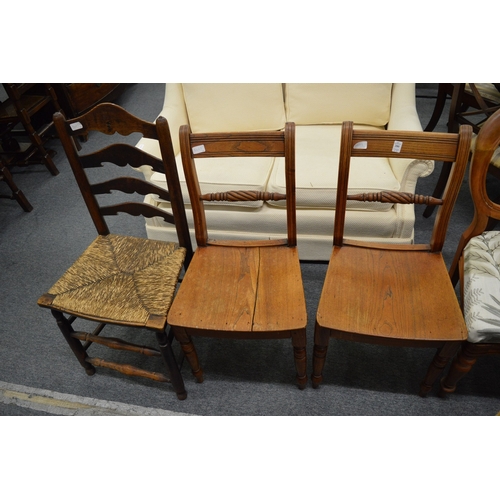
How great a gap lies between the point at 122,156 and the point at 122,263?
0.40 metres

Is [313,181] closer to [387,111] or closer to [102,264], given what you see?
[387,111]

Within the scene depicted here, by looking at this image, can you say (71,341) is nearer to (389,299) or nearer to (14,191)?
(389,299)

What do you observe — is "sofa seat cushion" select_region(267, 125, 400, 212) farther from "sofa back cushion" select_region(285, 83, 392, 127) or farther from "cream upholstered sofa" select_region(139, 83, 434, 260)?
"sofa back cushion" select_region(285, 83, 392, 127)

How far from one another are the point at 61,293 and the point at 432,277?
1.28 metres

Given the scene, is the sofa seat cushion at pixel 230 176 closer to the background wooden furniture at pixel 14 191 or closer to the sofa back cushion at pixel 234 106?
the sofa back cushion at pixel 234 106

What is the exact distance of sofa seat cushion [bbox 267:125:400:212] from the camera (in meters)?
1.62

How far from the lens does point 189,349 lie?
4.22 feet

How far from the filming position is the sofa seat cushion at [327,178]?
162cm

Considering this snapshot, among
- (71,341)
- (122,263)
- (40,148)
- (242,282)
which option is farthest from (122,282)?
(40,148)

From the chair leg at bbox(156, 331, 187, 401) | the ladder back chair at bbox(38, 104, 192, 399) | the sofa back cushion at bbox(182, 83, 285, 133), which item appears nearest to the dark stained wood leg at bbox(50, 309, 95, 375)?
the ladder back chair at bbox(38, 104, 192, 399)

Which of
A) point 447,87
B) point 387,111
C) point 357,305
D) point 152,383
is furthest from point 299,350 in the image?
point 447,87

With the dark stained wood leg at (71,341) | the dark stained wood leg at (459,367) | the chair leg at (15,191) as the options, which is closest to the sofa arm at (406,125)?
the dark stained wood leg at (459,367)

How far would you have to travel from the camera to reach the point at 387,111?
6.39 feet

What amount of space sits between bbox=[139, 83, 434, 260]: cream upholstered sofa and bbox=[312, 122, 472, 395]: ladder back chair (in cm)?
40
